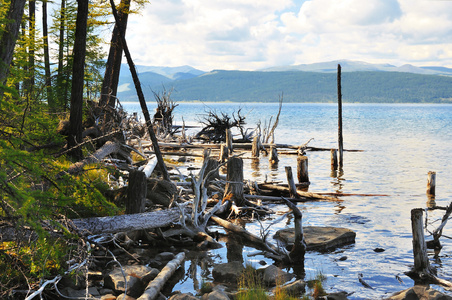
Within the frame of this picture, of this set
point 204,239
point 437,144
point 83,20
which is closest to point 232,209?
point 204,239

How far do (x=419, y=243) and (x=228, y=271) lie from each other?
122 inches

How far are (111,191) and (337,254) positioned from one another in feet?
16.0

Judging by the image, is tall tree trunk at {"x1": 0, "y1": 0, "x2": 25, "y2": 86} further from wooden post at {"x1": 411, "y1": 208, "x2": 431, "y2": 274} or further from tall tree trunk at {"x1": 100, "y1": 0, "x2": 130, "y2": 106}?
tall tree trunk at {"x1": 100, "y1": 0, "x2": 130, "y2": 106}

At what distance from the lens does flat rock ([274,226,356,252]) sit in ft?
29.0

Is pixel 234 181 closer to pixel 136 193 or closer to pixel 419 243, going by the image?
pixel 136 193

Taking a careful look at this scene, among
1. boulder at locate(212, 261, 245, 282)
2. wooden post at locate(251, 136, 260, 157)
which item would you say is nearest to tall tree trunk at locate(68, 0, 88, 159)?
boulder at locate(212, 261, 245, 282)

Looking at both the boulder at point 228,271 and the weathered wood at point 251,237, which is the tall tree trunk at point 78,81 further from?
the boulder at point 228,271

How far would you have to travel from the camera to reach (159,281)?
614cm

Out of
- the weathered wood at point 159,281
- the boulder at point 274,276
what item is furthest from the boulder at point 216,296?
the boulder at point 274,276

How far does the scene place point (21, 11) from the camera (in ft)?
24.3

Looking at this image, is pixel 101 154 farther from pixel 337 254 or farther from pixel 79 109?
pixel 337 254

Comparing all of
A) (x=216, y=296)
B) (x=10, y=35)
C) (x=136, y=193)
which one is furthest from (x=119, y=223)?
(x=10, y=35)

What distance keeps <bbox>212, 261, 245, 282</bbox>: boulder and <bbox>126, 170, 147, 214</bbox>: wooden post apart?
1.95 meters

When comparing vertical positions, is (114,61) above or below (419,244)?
above
